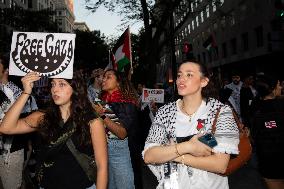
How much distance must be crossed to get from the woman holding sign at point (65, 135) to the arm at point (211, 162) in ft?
2.55

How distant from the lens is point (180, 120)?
305 cm

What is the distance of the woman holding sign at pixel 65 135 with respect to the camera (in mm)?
3150

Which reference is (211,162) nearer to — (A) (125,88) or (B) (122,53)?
(A) (125,88)

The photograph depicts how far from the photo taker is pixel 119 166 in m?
5.05

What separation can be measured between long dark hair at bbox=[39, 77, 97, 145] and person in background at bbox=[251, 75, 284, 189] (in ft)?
7.81

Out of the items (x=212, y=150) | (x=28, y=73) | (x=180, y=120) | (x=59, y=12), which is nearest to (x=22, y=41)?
(x=28, y=73)

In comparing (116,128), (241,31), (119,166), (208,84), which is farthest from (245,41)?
(208,84)

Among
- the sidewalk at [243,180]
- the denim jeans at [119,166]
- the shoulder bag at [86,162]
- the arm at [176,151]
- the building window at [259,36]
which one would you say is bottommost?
the sidewalk at [243,180]

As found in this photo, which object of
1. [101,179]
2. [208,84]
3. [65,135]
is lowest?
[101,179]

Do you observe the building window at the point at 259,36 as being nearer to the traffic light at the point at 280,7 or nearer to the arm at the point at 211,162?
the traffic light at the point at 280,7

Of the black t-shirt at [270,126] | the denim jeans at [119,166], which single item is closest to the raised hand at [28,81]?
the denim jeans at [119,166]

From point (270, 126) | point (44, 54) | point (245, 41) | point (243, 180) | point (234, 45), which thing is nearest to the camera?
point (44, 54)

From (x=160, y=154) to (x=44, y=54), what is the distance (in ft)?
4.49

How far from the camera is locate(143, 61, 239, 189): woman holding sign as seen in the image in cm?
275
